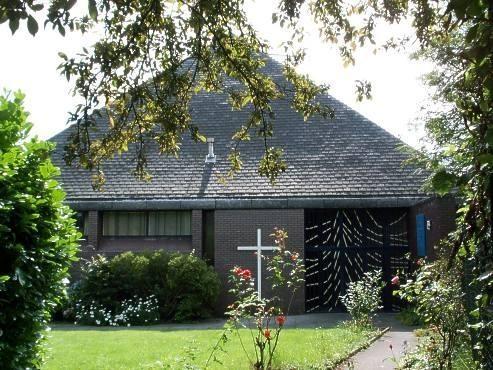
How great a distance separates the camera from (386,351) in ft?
32.5

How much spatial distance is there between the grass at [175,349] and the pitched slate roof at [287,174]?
5.99 m

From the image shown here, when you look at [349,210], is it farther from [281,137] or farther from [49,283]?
[49,283]

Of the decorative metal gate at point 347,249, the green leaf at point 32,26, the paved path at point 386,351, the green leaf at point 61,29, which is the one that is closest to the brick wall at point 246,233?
the decorative metal gate at point 347,249

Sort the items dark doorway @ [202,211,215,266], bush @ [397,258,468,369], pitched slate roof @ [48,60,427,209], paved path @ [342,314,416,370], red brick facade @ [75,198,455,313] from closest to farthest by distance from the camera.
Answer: bush @ [397,258,468,369]
paved path @ [342,314,416,370]
red brick facade @ [75,198,455,313]
pitched slate roof @ [48,60,427,209]
dark doorway @ [202,211,215,266]

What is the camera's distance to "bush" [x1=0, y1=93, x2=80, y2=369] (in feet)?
18.1

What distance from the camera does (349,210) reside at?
1878cm

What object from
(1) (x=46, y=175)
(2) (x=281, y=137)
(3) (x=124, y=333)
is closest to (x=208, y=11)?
(1) (x=46, y=175)

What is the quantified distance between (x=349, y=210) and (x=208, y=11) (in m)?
13.3

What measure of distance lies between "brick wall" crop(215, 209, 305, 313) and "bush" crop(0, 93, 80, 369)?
11.9 metres

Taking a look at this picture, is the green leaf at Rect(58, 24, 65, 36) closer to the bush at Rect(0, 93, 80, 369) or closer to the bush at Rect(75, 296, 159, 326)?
the bush at Rect(0, 93, 80, 369)

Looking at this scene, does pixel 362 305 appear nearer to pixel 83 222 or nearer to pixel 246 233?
pixel 246 233

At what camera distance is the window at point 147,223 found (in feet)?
62.9

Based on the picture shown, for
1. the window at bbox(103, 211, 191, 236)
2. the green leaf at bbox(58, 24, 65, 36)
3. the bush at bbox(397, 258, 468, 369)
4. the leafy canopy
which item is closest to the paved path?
the bush at bbox(397, 258, 468, 369)

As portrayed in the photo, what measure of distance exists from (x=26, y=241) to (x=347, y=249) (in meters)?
13.8
